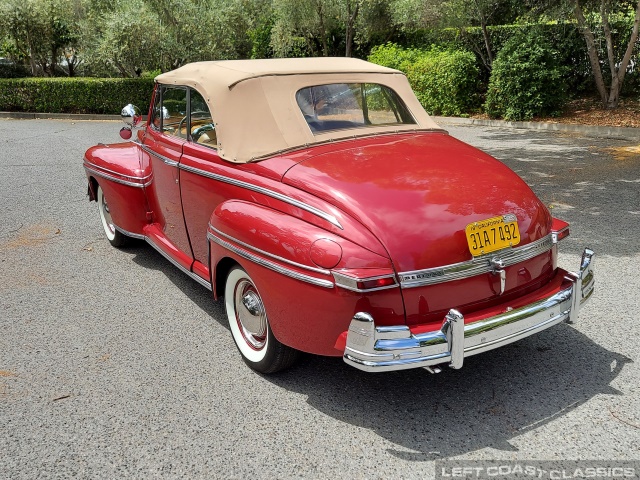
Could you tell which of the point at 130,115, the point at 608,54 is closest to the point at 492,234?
the point at 130,115

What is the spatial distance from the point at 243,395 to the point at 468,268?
1429 millimetres

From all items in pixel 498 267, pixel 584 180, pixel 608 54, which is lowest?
pixel 584 180

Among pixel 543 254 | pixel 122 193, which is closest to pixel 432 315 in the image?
pixel 543 254

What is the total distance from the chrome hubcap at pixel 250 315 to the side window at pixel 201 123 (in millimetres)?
1016

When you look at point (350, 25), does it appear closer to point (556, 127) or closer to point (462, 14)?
point (462, 14)

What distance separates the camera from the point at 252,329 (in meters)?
3.66

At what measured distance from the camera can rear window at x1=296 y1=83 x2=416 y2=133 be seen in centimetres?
395

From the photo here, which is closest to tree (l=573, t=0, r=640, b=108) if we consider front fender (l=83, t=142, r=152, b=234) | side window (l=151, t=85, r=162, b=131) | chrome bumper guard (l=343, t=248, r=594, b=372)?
side window (l=151, t=85, r=162, b=131)

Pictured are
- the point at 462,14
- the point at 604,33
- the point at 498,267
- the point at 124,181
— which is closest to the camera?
the point at 498,267

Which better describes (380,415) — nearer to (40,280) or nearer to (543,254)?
(543,254)

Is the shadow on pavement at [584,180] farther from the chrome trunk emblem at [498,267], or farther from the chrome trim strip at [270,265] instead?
the chrome trim strip at [270,265]

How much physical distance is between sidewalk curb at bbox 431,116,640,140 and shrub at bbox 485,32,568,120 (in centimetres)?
28

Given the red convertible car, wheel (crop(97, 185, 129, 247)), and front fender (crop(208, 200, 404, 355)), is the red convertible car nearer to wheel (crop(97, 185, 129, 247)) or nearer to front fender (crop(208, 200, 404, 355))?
front fender (crop(208, 200, 404, 355))

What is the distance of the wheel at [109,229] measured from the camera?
19.5 ft
